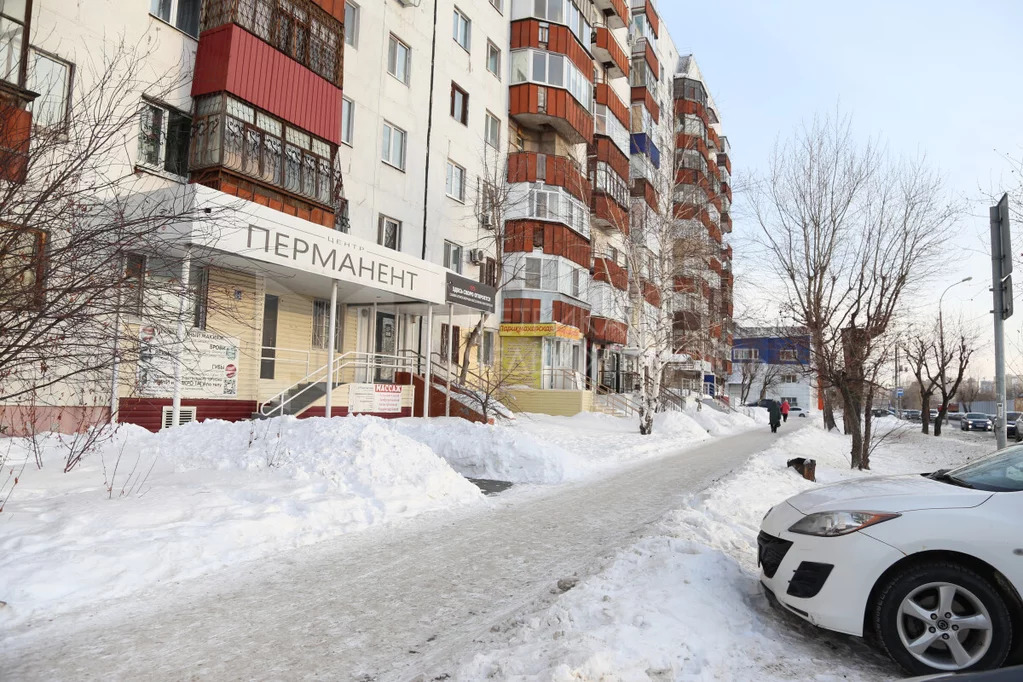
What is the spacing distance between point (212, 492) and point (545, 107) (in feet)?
86.4

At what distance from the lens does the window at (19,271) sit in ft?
16.0

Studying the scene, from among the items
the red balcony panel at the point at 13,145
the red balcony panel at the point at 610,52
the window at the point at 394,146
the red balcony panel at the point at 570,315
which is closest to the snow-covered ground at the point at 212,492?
the red balcony panel at the point at 13,145

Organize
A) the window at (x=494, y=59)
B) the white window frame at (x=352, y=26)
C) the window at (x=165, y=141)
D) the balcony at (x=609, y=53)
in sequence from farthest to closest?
1. the balcony at (x=609, y=53)
2. the window at (x=494, y=59)
3. the white window frame at (x=352, y=26)
4. the window at (x=165, y=141)

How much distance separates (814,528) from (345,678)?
3022mm

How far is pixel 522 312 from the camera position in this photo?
30.5 metres

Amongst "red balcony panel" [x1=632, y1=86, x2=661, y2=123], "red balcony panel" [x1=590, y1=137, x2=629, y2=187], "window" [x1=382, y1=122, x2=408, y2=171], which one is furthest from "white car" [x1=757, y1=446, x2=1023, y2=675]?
"red balcony panel" [x1=632, y1=86, x2=661, y2=123]

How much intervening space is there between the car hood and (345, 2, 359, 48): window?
20747 millimetres

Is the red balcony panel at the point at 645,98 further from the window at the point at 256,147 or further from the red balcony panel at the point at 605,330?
the window at the point at 256,147

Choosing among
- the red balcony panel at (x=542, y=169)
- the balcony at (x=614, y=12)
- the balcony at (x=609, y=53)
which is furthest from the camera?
the balcony at (x=614, y=12)

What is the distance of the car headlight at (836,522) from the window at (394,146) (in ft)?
66.7

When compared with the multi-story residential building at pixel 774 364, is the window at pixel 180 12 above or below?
above

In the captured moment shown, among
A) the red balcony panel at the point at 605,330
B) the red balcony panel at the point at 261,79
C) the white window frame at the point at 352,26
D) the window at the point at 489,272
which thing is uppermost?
the white window frame at the point at 352,26

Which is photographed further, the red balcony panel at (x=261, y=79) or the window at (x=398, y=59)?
the window at (x=398, y=59)

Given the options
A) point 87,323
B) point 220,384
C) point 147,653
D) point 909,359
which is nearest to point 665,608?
point 147,653
